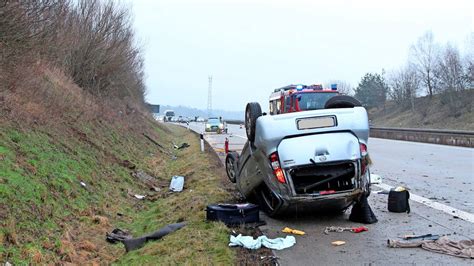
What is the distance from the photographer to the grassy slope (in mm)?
56000

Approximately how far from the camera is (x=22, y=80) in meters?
13.2

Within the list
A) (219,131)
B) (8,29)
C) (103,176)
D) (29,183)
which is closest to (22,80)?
(8,29)

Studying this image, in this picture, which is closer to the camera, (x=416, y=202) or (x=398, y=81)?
(x=416, y=202)

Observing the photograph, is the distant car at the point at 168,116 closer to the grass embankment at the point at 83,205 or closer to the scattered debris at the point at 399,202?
the grass embankment at the point at 83,205

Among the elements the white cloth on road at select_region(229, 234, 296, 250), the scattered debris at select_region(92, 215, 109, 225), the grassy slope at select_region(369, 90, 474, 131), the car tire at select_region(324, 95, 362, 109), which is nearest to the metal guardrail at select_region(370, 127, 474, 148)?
the grassy slope at select_region(369, 90, 474, 131)

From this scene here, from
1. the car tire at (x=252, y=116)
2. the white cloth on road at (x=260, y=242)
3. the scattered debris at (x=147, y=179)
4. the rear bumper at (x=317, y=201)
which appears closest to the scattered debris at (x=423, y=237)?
the rear bumper at (x=317, y=201)

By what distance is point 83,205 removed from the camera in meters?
8.62

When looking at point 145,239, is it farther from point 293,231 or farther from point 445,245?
point 445,245

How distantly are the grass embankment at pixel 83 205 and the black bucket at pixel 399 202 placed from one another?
Answer: 9.51ft

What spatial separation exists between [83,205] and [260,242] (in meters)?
4.25

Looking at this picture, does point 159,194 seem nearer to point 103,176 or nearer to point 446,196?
point 103,176

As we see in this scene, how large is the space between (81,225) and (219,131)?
1639 inches

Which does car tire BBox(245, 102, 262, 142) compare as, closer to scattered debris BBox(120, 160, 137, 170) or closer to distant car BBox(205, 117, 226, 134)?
scattered debris BBox(120, 160, 137, 170)

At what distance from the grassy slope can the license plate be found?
48.0 metres
